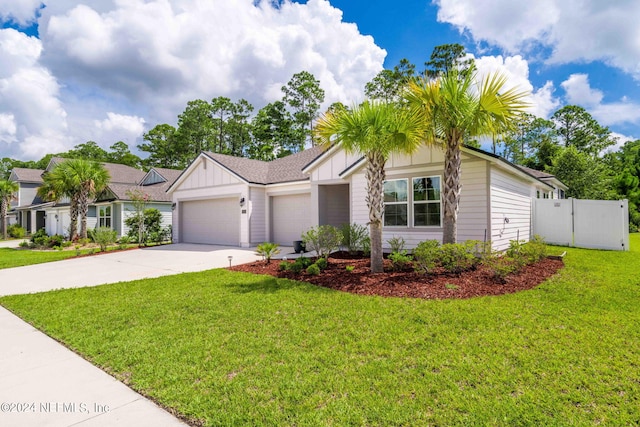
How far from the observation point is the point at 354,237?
1104 centimetres

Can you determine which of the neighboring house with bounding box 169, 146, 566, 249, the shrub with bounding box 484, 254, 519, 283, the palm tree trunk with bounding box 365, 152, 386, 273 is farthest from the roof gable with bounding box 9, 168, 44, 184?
the shrub with bounding box 484, 254, 519, 283

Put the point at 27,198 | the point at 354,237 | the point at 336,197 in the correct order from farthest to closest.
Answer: the point at 27,198 → the point at 336,197 → the point at 354,237

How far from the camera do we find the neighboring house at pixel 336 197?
9.49m

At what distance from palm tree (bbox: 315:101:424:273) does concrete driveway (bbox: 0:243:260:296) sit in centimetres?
526

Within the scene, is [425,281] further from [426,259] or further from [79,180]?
[79,180]

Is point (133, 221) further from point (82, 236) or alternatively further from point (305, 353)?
point (305, 353)

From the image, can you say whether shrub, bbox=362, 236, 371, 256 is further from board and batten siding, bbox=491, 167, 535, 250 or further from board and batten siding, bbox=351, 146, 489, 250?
board and batten siding, bbox=491, 167, 535, 250

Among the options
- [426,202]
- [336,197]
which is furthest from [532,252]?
[336,197]

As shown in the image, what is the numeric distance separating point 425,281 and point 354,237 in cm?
451

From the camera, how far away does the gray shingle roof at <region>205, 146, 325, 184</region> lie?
15461 millimetres

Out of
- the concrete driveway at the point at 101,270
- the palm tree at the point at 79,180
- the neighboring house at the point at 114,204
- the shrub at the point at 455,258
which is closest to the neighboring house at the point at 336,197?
the shrub at the point at 455,258

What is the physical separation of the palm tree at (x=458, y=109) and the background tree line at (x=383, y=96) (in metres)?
17.9

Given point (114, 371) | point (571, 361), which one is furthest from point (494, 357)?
point (114, 371)

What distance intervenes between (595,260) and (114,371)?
11621 mm
